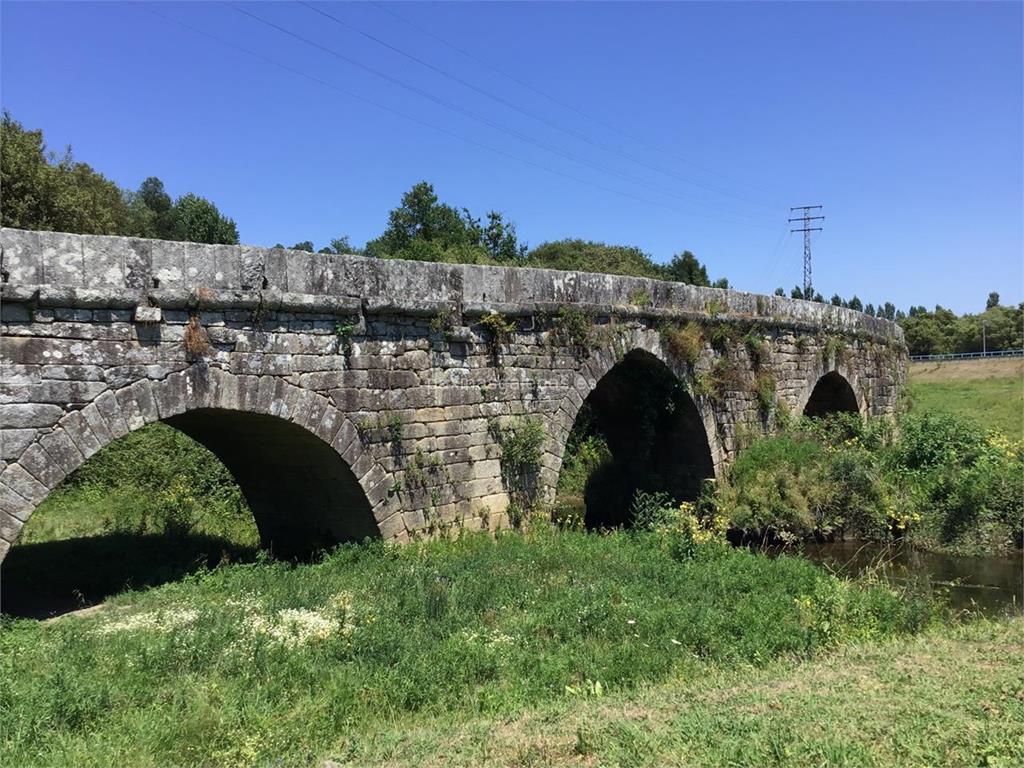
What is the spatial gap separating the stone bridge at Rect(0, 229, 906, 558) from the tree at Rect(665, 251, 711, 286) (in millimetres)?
30405

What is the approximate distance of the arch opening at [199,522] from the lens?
294 inches

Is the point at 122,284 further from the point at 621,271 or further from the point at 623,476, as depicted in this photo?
the point at 621,271

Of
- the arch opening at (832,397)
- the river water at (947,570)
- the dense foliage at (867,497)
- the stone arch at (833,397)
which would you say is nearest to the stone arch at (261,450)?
the river water at (947,570)

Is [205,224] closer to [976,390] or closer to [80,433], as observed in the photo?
[80,433]

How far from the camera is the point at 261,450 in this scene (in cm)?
834

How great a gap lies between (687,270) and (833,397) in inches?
1060

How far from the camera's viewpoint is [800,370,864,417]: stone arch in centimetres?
1638

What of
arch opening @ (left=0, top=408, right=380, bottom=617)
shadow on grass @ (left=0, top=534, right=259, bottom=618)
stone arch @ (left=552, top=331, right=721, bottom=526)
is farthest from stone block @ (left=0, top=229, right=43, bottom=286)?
stone arch @ (left=552, top=331, right=721, bottom=526)

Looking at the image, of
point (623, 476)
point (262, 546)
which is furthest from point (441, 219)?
point (262, 546)

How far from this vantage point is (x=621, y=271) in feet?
127

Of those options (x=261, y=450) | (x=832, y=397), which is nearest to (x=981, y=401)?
(x=832, y=397)

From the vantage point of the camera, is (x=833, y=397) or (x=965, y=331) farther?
(x=965, y=331)

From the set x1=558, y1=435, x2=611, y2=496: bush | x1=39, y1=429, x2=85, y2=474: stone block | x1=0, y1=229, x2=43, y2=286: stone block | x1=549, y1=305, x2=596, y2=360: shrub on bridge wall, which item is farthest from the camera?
x1=558, y1=435, x2=611, y2=496: bush

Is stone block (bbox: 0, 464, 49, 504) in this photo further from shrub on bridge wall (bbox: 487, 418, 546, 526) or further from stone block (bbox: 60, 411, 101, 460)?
shrub on bridge wall (bbox: 487, 418, 546, 526)
